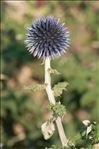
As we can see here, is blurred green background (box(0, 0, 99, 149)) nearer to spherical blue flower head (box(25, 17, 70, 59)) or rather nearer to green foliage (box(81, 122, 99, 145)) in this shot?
spherical blue flower head (box(25, 17, 70, 59))

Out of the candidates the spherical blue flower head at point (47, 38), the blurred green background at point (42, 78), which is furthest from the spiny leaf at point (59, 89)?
the blurred green background at point (42, 78)

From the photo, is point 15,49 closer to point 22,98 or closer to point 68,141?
point 22,98

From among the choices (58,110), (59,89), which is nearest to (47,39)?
(59,89)

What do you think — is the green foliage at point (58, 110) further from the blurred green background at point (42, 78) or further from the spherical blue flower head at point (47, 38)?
the blurred green background at point (42, 78)

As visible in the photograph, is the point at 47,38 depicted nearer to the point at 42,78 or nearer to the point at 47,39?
the point at 47,39

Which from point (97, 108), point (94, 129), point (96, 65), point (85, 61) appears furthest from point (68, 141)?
point (85, 61)

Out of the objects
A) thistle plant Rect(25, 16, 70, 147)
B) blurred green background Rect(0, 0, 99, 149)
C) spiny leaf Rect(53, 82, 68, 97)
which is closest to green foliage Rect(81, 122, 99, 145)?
spiny leaf Rect(53, 82, 68, 97)
